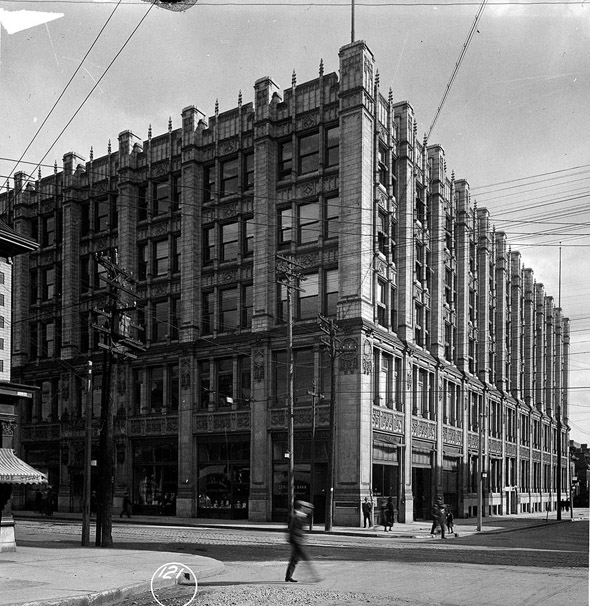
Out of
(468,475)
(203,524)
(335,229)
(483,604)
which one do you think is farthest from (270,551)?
(468,475)

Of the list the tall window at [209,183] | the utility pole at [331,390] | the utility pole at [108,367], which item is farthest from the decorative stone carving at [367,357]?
the utility pole at [108,367]

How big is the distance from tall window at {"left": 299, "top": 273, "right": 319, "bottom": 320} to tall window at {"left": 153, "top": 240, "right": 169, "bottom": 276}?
9.74 metres

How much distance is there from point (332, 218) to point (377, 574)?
25.5 m

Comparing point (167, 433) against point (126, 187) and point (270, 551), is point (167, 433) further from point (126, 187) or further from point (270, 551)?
point (270, 551)

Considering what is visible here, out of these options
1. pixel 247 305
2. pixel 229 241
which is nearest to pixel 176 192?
pixel 229 241

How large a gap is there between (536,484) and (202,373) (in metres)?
43.0

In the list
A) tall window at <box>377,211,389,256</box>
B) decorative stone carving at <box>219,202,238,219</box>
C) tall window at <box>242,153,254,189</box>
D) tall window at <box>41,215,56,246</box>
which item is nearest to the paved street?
tall window at <box>377,211,389,256</box>

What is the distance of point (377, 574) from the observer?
16031 mm

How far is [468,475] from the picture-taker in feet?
177

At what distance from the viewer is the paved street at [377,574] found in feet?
40.4

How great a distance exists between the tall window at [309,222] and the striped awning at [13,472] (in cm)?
2297

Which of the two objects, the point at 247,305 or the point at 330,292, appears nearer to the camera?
the point at 330,292

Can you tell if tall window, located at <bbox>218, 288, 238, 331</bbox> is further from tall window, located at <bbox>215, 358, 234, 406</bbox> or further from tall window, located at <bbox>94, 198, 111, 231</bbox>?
tall window, located at <bbox>94, 198, 111, 231</bbox>

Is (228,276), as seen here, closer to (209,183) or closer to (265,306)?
(265,306)
